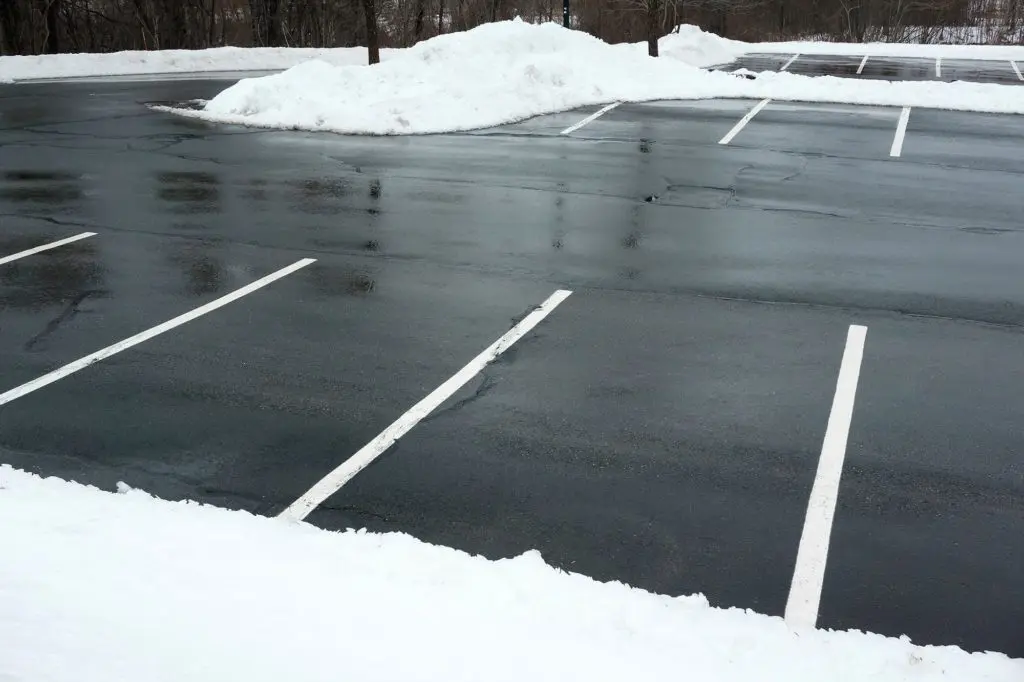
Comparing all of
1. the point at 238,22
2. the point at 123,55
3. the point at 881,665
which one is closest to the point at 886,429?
the point at 881,665

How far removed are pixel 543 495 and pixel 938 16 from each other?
50.0m

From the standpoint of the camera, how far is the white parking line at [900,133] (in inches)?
577

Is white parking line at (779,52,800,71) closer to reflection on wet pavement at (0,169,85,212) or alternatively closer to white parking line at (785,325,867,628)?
reflection on wet pavement at (0,169,85,212)

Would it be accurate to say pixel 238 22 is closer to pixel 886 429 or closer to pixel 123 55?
pixel 123 55

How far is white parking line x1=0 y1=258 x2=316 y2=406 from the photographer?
20.6 feet

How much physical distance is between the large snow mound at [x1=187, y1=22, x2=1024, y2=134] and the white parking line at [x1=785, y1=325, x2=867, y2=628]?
11.3 metres

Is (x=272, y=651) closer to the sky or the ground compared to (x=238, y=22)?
closer to the ground

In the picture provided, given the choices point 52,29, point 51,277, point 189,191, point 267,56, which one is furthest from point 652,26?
point 52,29

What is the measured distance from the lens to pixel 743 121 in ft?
56.1

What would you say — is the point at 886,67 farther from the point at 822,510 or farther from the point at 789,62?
the point at 822,510

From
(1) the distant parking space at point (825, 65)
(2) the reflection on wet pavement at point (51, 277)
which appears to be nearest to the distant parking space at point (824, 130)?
(1) the distant parking space at point (825, 65)

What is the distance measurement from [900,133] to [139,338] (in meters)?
13.0

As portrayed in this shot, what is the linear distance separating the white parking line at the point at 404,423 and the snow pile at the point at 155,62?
72.0ft

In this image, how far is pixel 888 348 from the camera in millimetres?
7047
